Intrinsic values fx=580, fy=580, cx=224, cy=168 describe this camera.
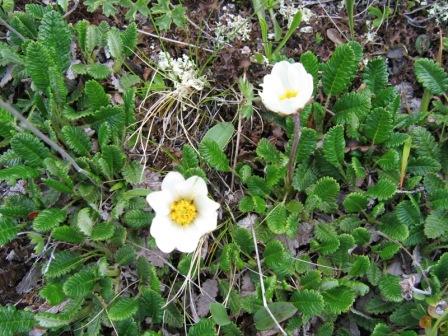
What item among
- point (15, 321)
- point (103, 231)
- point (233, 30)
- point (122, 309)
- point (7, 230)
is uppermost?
point (233, 30)

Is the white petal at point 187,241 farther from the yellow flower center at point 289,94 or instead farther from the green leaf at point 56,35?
the green leaf at point 56,35

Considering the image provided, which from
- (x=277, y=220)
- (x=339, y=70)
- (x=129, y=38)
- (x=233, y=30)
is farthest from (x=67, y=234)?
(x=339, y=70)

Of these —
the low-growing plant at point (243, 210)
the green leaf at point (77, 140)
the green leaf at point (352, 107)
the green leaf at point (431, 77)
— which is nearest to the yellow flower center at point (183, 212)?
the low-growing plant at point (243, 210)

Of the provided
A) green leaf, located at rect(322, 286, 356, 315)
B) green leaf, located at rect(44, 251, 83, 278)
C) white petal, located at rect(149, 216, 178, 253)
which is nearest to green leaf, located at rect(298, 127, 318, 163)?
green leaf, located at rect(322, 286, 356, 315)

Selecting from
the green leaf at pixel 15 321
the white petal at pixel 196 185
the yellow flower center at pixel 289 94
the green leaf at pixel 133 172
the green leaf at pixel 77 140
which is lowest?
the green leaf at pixel 15 321

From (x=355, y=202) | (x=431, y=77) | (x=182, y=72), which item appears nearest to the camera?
(x=355, y=202)

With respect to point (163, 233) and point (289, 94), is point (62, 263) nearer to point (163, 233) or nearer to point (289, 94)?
point (163, 233)

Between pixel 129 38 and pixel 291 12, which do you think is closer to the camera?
pixel 129 38
